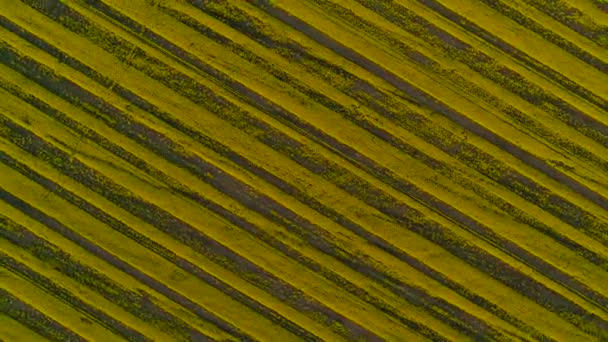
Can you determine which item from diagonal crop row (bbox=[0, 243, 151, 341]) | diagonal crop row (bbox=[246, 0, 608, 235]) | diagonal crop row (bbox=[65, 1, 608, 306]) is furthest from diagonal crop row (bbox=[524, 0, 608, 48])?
diagonal crop row (bbox=[0, 243, 151, 341])

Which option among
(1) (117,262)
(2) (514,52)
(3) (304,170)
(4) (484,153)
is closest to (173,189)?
(1) (117,262)

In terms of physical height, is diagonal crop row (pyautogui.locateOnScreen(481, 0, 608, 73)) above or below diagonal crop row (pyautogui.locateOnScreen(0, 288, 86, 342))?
above

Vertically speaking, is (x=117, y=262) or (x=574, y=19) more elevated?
(x=574, y=19)

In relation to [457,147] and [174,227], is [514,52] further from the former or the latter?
[174,227]

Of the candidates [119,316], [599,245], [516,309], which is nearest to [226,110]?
[119,316]

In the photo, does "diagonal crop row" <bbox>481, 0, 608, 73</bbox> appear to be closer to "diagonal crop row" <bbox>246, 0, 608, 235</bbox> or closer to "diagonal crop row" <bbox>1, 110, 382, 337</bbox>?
"diagonal crop row" <bbox>246, 0, 608, 235</bbox>

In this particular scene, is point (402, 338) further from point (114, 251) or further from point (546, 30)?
point (546, 30)

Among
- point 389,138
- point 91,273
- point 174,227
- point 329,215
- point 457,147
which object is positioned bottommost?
point 91,273

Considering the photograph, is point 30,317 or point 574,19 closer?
A: point 30,317
